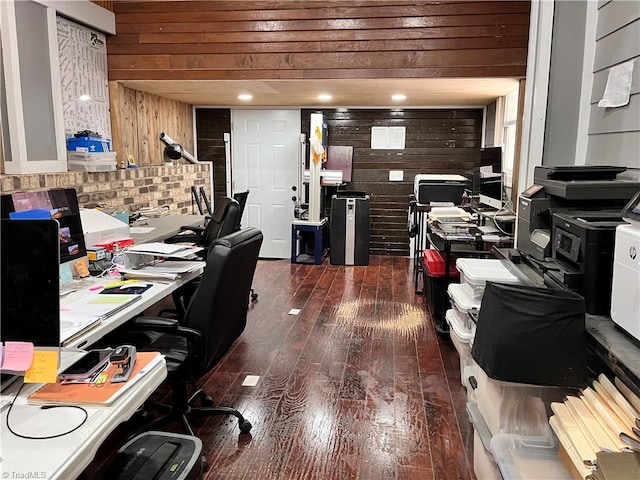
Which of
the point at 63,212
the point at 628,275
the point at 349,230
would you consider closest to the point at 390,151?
the point at 349,230

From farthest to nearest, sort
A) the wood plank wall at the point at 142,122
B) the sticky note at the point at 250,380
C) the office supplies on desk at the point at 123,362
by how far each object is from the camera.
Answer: the wood plank wall at the point at 142,122, the sticky note at the point at 250,380, the office supplies on desk at the point at 123,362

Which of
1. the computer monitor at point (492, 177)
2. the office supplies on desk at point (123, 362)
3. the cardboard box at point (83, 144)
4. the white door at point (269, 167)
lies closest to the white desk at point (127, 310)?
the office supplies on desk at point (123, 362)

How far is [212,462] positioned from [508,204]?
3.30 meters

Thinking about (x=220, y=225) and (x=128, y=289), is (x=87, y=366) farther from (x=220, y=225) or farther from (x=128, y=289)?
(x=220, y=225)

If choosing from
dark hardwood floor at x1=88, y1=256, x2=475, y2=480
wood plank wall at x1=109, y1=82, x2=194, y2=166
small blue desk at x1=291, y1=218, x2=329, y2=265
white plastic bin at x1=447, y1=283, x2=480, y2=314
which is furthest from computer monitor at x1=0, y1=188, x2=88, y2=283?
small blue desk at x1=291, y1=218, x2=329, y2=265

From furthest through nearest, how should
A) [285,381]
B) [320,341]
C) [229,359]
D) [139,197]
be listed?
1. [139,197]
2. [320,341]
3. [229,359]
4. [285,381]

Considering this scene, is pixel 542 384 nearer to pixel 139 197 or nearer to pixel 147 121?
pixel 139 197

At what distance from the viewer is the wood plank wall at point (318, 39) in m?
4.34

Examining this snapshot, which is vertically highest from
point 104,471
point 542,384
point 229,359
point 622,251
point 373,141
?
point 373,141

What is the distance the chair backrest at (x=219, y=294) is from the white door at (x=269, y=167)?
4796 millimetres

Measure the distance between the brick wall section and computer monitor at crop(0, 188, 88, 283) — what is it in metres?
1.08

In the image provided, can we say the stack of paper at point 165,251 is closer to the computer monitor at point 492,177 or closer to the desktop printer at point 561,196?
the desktop printer at point 561,196

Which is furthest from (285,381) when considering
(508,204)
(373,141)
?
(373,141)

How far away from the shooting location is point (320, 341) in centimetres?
393
